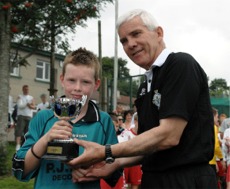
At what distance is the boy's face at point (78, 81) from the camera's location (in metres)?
2.67

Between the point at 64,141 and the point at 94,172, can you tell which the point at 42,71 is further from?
the point at 64,141

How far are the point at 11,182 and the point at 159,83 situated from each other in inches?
235

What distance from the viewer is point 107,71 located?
7506cm

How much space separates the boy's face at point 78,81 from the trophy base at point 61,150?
1.17ft

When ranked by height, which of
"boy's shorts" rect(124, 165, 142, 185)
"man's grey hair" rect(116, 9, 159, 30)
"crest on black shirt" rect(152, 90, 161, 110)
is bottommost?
"boy's shorts" rect(124, 165, 142, 185)

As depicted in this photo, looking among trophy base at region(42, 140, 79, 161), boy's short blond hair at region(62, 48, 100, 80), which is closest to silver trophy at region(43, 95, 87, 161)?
trophy base at region(42, 140, 79, 161)

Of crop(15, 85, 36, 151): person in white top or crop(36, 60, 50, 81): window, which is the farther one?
crop(36, 60, 50, 81): window

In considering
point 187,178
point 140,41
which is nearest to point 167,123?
point 187,178

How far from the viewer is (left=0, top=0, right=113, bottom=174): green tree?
27.9ft

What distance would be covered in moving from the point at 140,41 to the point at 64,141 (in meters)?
0.79

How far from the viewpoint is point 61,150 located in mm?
2420

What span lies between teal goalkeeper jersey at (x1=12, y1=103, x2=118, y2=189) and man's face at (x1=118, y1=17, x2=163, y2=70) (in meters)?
0.48

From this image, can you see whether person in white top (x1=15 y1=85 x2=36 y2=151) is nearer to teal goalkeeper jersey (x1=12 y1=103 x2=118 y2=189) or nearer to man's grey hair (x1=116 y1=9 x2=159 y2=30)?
teal goalkeeper jersey (x1=12 y1=103 x2=118 y2=189)

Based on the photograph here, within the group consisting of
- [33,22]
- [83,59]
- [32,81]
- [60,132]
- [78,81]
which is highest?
[32,81]
